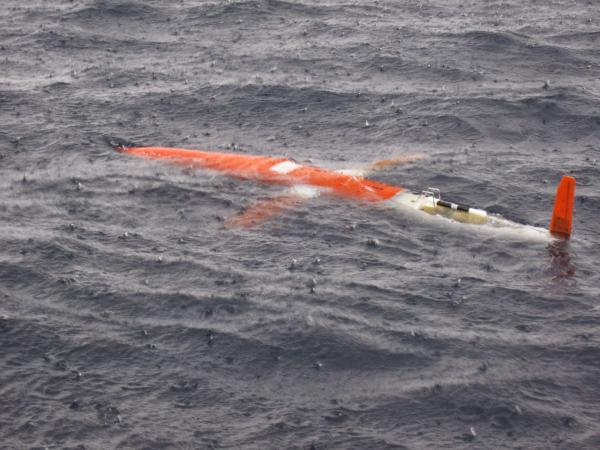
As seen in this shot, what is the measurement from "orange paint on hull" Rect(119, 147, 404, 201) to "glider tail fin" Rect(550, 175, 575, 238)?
5046mm

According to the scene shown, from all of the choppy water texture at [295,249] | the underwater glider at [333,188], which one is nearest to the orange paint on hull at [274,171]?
the underwater glider at [333,188]

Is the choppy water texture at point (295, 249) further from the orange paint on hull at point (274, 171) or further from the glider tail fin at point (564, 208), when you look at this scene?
the orange paint on hull at point (274, 171)

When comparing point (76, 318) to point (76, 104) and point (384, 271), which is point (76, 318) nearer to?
point (384, 271)

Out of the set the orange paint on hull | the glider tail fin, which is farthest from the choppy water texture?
the orange paint on hull

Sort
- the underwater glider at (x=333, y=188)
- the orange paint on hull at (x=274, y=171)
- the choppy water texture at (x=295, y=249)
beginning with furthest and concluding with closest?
the orange paint on hull at (x=274, y=171) < the underwater glider at (x=333, y=188) < the choppy water texture at (x=295, y=249)

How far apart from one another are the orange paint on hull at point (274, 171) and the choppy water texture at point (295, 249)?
0.71 meters

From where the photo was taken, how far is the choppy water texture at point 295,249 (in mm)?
17156

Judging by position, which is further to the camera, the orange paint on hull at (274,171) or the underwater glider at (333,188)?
the orange paint on hull at (274,171)

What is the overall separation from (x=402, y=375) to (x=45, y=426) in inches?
288

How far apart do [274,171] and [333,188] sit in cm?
213

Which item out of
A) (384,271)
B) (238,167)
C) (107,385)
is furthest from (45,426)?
(238,167)

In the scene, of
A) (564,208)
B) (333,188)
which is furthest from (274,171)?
(564,208)

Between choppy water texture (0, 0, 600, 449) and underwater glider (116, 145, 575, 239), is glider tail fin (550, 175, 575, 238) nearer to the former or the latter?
underwater glider (116, 145, 575, 239)

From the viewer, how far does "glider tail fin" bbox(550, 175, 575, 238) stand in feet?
75.5
